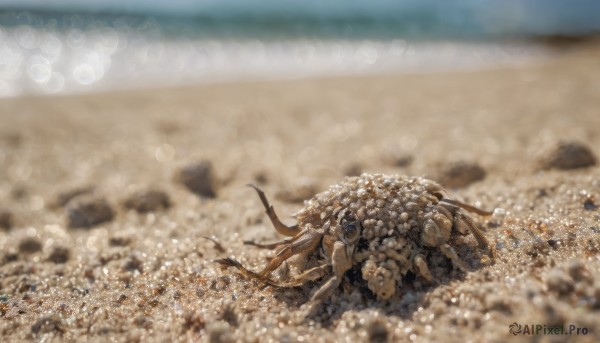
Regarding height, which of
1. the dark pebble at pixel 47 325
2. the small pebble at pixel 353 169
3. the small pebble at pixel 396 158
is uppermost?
the small pebble at pixel 396 158

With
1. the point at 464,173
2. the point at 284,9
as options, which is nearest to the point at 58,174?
the point at 464,173

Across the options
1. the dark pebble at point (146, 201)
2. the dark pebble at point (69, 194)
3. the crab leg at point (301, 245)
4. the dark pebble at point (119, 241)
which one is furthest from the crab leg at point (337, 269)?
the dark pebble at point (69, 194)

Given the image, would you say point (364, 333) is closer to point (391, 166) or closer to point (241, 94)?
point (391, 166)

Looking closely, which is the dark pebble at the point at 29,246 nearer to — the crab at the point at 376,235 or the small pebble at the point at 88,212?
the small pebble at the point at 88,212

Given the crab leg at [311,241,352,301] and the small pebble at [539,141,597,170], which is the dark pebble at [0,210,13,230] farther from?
the small pebble at [539,141,597,170]

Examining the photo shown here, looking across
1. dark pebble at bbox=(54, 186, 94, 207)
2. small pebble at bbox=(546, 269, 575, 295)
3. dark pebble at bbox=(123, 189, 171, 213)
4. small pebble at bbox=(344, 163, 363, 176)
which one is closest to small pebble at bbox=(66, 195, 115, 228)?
dark pebble at bbox=(123, 189, 171, 213)

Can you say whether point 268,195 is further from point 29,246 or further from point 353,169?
point 29,246

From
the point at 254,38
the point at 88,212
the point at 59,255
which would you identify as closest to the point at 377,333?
the point at 59,255
